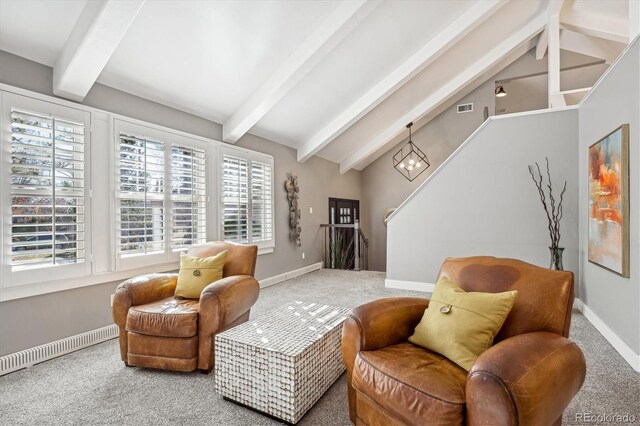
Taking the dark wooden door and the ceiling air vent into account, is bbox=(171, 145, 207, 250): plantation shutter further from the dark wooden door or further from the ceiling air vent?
the ceiling air vent

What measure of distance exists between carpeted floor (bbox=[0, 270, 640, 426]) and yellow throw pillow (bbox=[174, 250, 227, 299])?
0.63 m

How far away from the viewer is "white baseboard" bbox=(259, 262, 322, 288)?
203 inches

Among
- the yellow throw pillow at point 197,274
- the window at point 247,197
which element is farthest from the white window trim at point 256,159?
the yellow throw pillow at point 197,274

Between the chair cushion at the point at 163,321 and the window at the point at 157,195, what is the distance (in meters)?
1.03

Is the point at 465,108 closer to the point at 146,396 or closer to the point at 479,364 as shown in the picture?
the point at 479,364

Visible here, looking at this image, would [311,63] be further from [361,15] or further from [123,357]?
[123,357]

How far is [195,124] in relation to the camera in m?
4.12

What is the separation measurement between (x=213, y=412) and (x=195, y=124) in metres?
3.31

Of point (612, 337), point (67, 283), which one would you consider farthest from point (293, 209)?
point (612, 337)

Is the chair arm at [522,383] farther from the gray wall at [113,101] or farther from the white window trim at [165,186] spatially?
the gray wall at [113,101]

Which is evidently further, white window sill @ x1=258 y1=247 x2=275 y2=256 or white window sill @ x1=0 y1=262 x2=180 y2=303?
white window sill @ x1=258 y1=247 x2=275 y2=256

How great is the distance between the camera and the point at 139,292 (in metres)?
2.57

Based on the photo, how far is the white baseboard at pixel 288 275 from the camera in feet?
17.0

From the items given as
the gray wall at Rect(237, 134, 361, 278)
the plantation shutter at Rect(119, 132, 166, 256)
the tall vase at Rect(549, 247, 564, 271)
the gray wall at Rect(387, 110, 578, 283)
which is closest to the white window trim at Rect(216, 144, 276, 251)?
the gray wall at Rect(237, 134, 361, 278)
